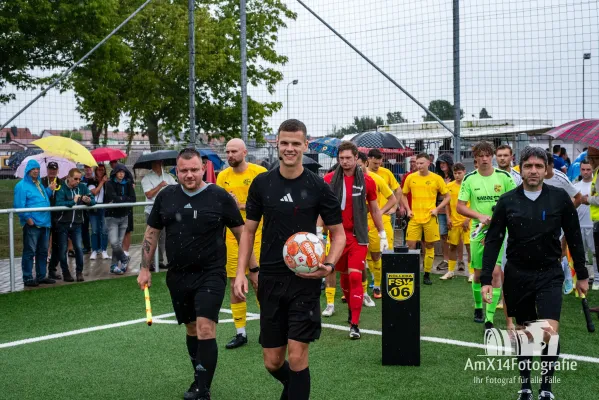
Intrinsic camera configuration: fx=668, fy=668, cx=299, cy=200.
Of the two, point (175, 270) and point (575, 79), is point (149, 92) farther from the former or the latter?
point (175, 270)

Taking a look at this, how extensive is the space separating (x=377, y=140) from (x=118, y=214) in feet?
18.0

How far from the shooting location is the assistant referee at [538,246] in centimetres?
524

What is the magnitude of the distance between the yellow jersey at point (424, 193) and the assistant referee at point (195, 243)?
20.4 feet

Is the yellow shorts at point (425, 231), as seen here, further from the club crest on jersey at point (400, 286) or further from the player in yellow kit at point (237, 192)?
the club crest on jersey at point (400, 286)

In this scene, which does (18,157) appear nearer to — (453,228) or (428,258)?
(428,258)

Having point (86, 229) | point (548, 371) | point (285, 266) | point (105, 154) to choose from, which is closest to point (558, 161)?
point (105, 154)

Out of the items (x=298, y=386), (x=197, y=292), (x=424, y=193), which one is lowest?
(x=298, y=386)

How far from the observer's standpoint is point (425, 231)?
11.5 meters

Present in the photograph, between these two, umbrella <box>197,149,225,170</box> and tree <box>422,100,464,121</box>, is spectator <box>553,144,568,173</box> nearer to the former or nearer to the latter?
tree <box>422,100,464,121</box>

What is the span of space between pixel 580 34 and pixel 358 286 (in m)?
5.97

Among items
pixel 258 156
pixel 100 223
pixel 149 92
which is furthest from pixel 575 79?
pixel 149 92

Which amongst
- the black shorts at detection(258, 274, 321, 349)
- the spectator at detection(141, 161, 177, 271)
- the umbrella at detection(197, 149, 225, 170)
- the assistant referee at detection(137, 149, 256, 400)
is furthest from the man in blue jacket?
the black shorts at detection(258, 274, 321, 349)

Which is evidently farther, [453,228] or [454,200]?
[454,200]

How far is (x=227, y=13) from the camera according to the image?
118 ft
